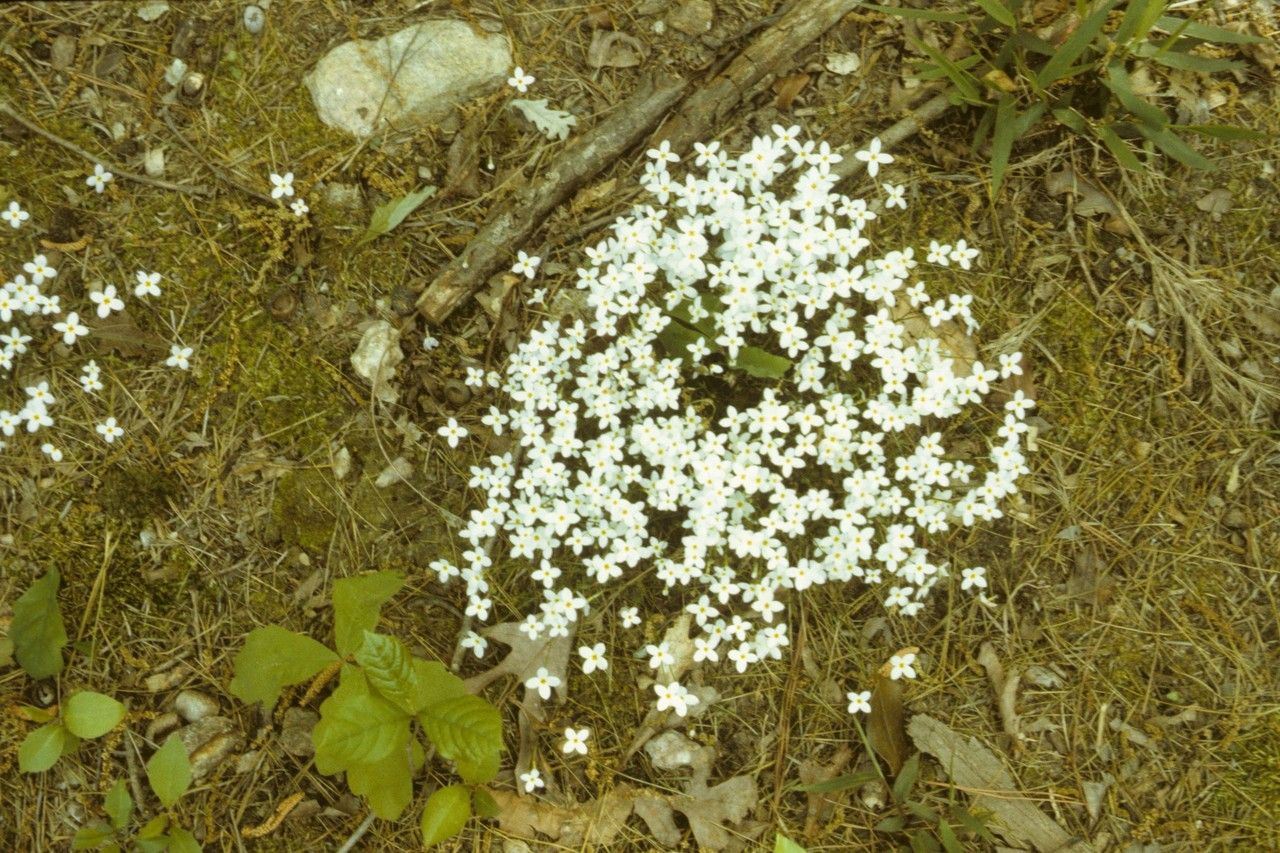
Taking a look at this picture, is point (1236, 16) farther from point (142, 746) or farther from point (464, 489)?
point (142, 746)

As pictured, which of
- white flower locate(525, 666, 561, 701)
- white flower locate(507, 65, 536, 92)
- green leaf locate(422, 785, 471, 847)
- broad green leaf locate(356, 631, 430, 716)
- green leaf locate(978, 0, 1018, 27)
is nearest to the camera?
broad green leaf locate(356, 631, 430, 716)

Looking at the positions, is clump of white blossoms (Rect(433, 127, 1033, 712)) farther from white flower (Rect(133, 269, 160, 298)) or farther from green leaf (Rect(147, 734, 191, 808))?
white flower (Rect(133, 269, 160, 298))

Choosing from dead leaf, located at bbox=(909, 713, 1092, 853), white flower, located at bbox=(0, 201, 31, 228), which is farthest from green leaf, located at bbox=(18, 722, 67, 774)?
dead leaf, located at bbox=(909, 713, 1092, 853)

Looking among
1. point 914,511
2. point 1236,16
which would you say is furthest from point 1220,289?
point 914,511

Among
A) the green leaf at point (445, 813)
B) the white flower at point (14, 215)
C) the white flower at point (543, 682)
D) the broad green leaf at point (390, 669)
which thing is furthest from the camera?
the white flower at point (14, 215)

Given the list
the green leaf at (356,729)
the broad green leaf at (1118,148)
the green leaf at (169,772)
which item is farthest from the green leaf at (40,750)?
the broad green leaf at (1118,148)

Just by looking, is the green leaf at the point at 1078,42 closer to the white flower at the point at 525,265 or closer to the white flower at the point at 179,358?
the white flower at the point at 525,265
